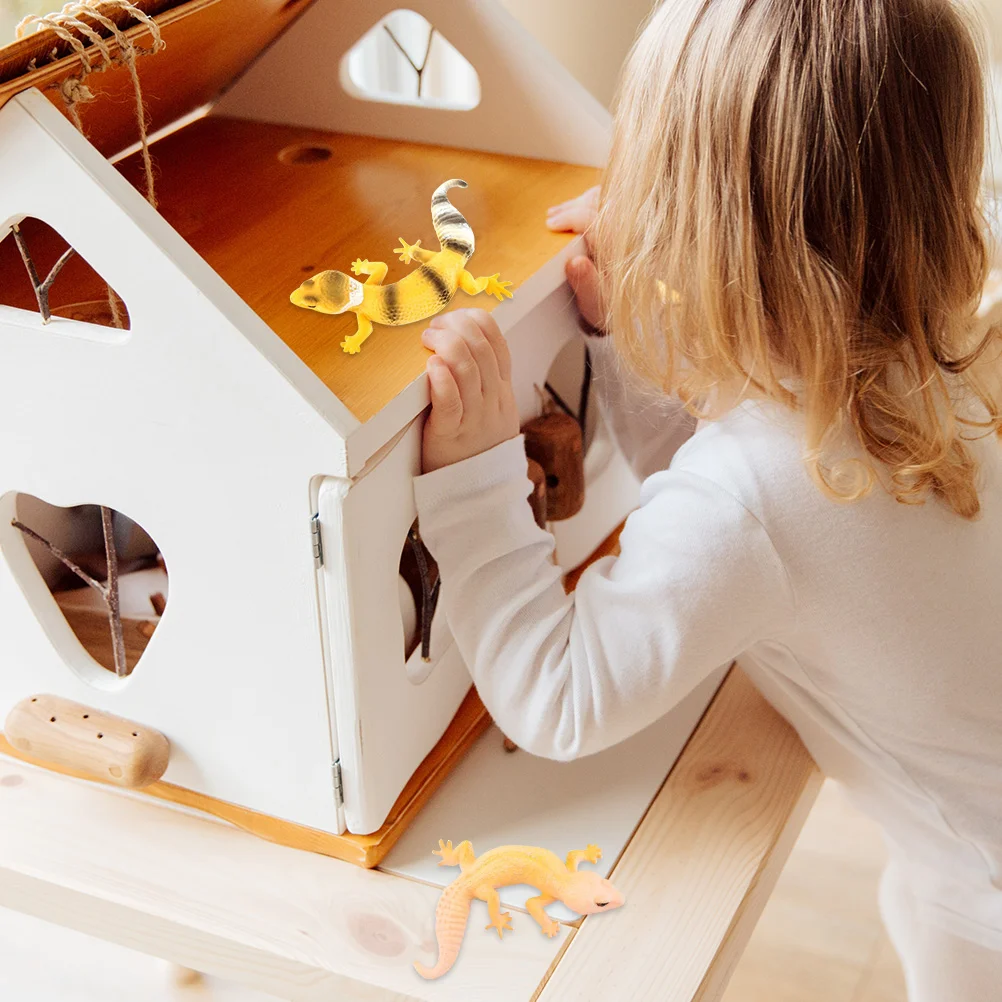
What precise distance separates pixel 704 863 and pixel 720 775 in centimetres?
8

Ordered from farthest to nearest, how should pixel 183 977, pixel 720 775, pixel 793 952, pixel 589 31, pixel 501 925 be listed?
pixel 793 952, pixel 589 31, pixel 183 977, pixel 720 775, pixel 501 925

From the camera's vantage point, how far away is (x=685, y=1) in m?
0.63

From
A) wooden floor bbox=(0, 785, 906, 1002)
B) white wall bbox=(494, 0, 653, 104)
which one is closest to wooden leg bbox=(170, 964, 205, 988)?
wooden floor bbox=(0, 785, 906, 1002)

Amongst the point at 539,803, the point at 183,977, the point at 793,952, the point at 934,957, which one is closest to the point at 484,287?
the point at 539,803

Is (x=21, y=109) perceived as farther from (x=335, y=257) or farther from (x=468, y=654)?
(x=468, y=654)

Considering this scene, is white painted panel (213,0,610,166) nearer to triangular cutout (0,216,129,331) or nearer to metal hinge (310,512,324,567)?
triangular cutout (0,216,129,331)

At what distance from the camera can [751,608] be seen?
66 cm

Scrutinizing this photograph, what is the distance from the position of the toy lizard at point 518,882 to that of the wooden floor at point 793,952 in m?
0.48

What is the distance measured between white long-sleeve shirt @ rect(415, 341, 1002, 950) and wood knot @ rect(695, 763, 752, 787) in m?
0.07

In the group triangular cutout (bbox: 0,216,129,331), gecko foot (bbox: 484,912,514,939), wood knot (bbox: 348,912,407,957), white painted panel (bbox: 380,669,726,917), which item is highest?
triangular cutout (bbox: 0,216,129,331)

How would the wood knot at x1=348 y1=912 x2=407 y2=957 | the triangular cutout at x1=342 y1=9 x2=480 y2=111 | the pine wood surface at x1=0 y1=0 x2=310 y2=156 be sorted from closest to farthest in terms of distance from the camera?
the pine wood surface at x1=0 y1=0 x2=310 y2=156 < the wood knot at x1=348 y1=912 x2=407 y2=957 < the triangular cutout at x1=342 y1=9 x2=480 y2=111

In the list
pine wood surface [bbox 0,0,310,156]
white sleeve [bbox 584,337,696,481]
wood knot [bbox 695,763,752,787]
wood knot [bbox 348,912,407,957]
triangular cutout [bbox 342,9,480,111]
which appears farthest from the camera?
triangular cutout [bbox 342,9,480,111]

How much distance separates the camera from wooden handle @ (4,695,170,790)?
0.69m

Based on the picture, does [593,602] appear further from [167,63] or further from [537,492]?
[167,63]
